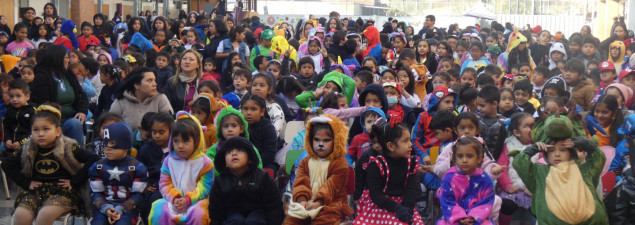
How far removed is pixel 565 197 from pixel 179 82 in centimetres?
533

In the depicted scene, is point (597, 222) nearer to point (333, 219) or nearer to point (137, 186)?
point (333, 219)

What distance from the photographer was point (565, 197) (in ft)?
19.0

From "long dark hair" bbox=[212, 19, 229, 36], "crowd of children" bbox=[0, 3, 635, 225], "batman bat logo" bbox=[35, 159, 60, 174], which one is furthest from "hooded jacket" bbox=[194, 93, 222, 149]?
"long dark hair" bbox=[212, 19, 229, 36]

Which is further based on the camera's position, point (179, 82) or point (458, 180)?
point (179, 82)

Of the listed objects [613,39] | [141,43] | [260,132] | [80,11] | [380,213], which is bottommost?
[380,213]

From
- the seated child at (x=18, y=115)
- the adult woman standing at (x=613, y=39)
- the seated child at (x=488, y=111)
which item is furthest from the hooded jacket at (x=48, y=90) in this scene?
the adult woman standing at (x=613, y=39)

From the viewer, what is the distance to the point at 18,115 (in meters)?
8.35

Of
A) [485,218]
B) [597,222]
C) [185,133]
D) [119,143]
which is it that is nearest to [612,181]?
[597,222]

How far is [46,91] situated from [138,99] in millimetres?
1351

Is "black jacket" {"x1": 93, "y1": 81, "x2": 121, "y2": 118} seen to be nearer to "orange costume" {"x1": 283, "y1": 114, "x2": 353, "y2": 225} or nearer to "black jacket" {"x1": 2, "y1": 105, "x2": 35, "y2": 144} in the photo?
"black jacket" {"x1": 2, "y1": 105, "x2": 35, "y2": 144}

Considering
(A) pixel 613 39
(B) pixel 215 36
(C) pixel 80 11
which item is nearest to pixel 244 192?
(B) pixel 215 36

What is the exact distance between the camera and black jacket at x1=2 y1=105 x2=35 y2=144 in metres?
8.35

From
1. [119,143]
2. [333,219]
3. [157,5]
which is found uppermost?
[157,5]

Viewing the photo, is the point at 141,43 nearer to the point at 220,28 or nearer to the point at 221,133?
the point at 220,28
